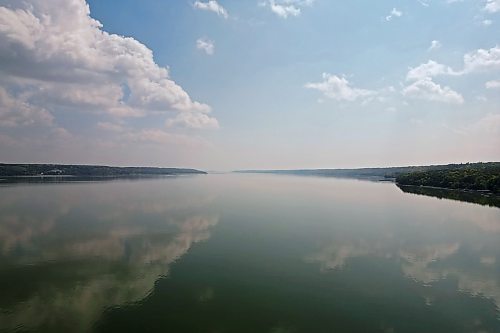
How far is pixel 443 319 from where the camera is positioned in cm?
1035

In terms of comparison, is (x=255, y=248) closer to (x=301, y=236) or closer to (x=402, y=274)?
(x=301, y=236)

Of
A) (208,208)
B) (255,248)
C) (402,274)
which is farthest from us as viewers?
(208,208)

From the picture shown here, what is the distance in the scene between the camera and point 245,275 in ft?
46.3

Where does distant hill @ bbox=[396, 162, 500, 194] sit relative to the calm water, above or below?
above

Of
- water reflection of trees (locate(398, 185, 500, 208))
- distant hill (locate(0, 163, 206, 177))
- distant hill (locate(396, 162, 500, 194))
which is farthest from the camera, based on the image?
distant hill (locate(0, 163, 206, 177))

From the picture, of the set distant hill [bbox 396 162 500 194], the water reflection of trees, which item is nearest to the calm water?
the water reflection of trees

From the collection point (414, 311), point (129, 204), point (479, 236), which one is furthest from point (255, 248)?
point (129, 204)

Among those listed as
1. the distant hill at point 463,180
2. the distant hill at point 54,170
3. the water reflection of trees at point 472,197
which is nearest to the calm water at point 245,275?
the water reflection of trees at point 472,197

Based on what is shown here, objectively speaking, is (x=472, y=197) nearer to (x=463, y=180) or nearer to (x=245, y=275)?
(x=463, y=180)

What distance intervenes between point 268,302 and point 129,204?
29566mm

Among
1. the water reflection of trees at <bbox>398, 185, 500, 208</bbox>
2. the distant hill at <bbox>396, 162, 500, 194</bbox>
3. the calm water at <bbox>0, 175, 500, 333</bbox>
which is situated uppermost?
the distant hill at <bbox>396, 162, 500, 194</bbox>

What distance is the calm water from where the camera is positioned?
33.2 feet

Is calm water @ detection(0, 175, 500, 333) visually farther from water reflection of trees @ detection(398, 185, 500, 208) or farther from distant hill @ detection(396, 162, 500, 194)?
distant hill @ detection(396, 162, 500, 194)

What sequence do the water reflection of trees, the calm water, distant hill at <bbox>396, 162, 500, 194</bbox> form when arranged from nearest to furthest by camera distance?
the calm water, the water reflection of trees, distant hill at <bbox>396, 162, 500, 194</bbox>
